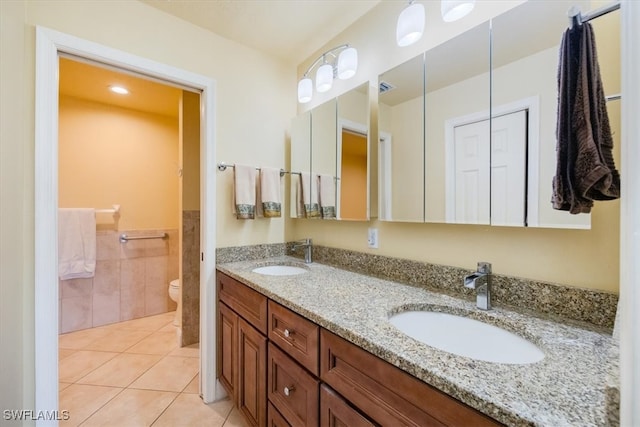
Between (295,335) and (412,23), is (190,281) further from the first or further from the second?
(412,23)

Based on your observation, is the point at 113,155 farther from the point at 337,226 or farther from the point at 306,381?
the point at 306,381

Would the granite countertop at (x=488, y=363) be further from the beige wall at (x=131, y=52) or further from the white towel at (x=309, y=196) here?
the beige wall at (x=131, y=52)

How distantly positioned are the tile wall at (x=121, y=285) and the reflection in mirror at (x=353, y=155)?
2442 mm

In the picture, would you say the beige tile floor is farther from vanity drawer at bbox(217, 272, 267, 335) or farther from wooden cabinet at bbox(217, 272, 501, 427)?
vanity drawer at bbox(217, 272, 267, 335)

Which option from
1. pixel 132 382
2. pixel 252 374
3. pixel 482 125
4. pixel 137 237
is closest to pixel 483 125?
pixel 482 125

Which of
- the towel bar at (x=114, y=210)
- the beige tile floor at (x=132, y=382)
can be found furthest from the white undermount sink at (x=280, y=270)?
the towel bar at (x=114, y=210)

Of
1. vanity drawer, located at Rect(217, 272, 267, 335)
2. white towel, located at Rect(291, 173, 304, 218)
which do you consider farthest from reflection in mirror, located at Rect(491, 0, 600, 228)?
white towel, located at Rect(291, 173, 304, 218)

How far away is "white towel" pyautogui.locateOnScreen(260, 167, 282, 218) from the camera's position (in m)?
1.93

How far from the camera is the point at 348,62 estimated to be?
62.2 inches

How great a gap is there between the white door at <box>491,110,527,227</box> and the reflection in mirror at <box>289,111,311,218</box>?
1.20m

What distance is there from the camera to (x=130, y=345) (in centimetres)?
244

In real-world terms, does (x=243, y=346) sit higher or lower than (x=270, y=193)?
lower

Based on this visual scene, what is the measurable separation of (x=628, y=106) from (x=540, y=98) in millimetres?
734

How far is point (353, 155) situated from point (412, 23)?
687 mm
